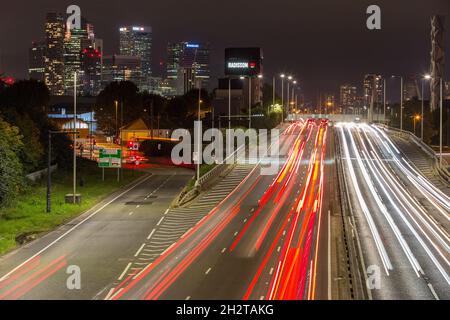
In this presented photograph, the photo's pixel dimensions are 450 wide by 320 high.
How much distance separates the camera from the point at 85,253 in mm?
36062

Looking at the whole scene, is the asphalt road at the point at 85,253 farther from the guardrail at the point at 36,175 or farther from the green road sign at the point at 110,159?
the guardrail at the point at 36,175

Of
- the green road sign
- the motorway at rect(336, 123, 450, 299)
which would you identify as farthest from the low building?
the green road sign

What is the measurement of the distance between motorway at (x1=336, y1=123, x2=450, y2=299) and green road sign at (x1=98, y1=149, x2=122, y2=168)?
22.9 metres

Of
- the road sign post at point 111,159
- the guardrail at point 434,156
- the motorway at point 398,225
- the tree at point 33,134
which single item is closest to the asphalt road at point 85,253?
the road sign post at point 111,159

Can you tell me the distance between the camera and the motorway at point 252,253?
27.2m

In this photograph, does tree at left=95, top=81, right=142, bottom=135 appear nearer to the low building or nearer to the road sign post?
the low building

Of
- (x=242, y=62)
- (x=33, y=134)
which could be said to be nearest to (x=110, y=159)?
(x=33, y=134)

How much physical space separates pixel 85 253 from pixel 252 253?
914 centimetres

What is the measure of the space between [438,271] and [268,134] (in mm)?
83217

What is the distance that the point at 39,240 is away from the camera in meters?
40.0

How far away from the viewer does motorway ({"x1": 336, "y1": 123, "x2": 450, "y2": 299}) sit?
1144 inches

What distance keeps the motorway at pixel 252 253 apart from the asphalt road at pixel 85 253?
205 cm
